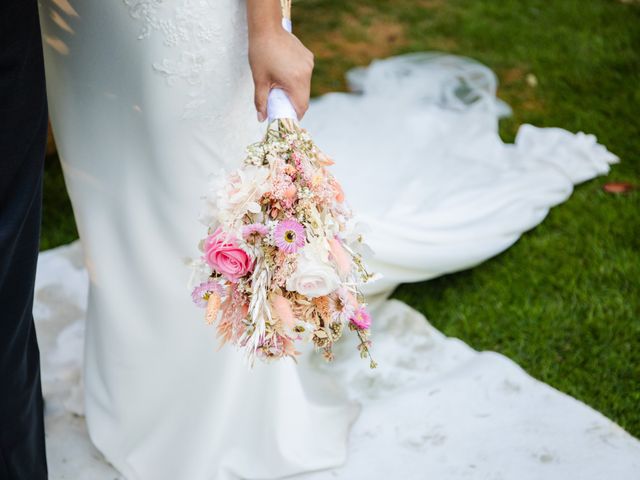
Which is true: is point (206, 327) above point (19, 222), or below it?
below

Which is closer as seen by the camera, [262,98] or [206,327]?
[262,98]

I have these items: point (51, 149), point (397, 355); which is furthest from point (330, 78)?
point (397, 355)

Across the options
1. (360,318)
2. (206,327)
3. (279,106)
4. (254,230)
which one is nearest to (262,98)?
(279,106)

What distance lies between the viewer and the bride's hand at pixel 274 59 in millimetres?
1582

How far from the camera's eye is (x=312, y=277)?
1350 millimetres

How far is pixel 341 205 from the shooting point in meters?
1.47

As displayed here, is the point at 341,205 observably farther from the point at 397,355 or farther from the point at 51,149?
the point at 51,149

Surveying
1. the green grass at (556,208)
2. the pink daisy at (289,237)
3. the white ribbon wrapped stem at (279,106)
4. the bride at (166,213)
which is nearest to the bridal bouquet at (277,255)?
Answer: the pink daisy at (289,237)

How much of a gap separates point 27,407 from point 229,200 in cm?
74

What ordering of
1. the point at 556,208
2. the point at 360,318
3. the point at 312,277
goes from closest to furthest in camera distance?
the point at 312,277 < the point at 360,318 < the point at 556,208

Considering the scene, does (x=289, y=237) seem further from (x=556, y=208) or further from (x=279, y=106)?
(x=556, y=208)

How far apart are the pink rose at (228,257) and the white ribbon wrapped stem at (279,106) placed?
29cm

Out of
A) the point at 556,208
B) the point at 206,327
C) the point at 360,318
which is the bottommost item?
the point at 556,208

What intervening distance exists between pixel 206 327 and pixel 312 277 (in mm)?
745
